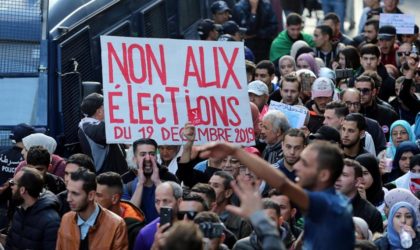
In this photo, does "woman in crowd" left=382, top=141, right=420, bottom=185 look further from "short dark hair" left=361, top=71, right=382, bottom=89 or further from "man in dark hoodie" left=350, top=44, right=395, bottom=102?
"man in dark hoodie" left=350, top=44, right=395, bottom=102

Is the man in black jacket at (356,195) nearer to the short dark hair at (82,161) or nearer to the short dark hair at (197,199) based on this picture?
the short dark hair at (197,199)

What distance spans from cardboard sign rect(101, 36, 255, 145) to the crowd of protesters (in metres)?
0.25

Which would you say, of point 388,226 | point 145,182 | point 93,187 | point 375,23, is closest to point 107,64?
point 145,182

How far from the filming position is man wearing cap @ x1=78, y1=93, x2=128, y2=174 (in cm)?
1414

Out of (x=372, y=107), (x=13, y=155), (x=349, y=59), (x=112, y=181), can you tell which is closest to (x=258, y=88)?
(x=372, y=107)

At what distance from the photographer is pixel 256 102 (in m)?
15.6

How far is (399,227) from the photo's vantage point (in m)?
11.4

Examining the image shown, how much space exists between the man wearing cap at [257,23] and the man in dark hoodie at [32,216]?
973 centimetres

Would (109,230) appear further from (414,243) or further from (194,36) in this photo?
(194,36)

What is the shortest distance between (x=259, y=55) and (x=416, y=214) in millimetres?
9923

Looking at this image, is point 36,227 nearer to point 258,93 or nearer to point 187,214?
point 187,214

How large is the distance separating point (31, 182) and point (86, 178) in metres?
0.68

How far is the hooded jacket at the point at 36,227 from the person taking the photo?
11.5 metres

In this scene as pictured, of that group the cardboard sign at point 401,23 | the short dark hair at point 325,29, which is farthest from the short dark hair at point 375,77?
the cardboard sign at point 401,23
